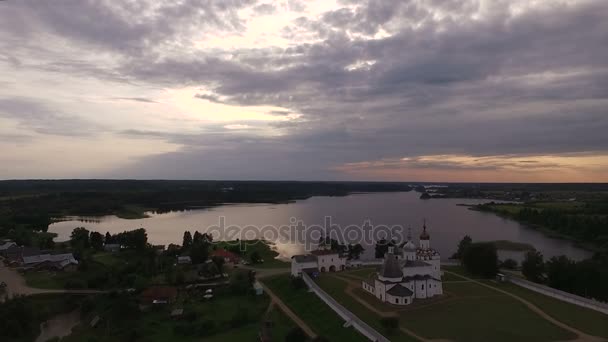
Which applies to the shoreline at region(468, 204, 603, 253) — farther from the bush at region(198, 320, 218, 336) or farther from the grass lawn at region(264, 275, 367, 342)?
the bush at region(198, 320, 218, 336)

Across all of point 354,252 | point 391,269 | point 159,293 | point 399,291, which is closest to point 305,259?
point 391,269

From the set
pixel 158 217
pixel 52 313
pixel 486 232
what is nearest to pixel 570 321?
pixel 52 313

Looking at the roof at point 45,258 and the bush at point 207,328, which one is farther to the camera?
the roof at point 45,258

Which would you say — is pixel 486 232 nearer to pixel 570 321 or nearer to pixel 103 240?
pixel 570 321

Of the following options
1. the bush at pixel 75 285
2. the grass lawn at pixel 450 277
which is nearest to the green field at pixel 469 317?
the grass lawn at pixel 450 277

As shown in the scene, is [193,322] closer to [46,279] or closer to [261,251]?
[46,279]

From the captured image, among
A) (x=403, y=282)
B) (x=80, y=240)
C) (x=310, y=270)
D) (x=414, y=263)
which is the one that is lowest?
(x=310, y=270)

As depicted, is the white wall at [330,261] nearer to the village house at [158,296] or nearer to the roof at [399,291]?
the roof at [399,291]
